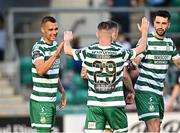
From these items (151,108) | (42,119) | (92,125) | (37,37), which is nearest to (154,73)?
(151,108)

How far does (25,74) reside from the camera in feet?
66.7

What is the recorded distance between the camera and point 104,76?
13602 mm

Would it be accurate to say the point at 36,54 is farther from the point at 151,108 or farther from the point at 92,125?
the point at 151,108

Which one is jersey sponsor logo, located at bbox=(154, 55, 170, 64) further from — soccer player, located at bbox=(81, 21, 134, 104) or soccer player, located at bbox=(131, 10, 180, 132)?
soccer player, located at bbox=(81, 21, 134, 104)

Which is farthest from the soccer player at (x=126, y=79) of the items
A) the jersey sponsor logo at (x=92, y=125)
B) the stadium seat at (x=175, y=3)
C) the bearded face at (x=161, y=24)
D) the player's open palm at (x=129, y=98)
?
the stadium seat at (x=175, y=3)

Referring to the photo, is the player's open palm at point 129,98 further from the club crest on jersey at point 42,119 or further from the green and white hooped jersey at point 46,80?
the club crest on jersey at point 42,119

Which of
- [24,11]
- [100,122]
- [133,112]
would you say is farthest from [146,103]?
[24,11]

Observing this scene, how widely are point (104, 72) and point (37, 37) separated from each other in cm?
699

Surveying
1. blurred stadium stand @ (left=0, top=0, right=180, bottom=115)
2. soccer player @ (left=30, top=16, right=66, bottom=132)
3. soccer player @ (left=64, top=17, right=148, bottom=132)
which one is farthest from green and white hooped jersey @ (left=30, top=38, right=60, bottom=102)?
blurred stadium stand @ (left=0, top=0, right=180, bottom=115)

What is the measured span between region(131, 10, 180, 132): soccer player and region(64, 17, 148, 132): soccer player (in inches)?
39.7

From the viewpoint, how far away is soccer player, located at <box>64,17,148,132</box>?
13523 millimetres

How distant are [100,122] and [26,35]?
6929 mm

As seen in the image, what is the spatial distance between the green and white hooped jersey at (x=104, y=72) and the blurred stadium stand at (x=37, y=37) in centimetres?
621

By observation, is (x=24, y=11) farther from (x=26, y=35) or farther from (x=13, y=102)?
(x=13, y=102)
